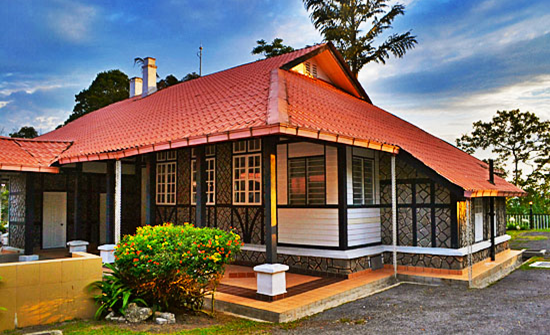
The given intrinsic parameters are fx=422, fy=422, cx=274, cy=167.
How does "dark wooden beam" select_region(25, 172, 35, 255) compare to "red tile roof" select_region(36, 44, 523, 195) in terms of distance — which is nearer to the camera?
"red tile roof" select_region(36, 44, 523, 195)

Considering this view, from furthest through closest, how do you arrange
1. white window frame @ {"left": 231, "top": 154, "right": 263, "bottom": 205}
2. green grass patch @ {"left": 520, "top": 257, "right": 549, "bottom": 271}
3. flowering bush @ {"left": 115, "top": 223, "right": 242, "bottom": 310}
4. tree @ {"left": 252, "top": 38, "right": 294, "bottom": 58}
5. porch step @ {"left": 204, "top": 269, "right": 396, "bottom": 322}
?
1. tree @ {"left": 252, "top": 38, "right": 294, "bottom": 58}
2. green grass patch @ {"left": 520, "top": 257, "right": 549, "bottom": 271}
3. white window frame @ {"left": 231, "top": 154, "right": 263, "bottom": 205}
4. porch step @ {"left": 204, "top": 269, "right": 396, "bottom": 322}
5. flowering bush @ {"left": 115, "top": 223, "right": 242, "bottom": 310}

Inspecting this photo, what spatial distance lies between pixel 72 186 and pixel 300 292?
931 cm

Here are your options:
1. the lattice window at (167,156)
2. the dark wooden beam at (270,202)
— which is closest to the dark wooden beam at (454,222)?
the dark wooden beam at (270,202)

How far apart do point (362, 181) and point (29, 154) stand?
834cm

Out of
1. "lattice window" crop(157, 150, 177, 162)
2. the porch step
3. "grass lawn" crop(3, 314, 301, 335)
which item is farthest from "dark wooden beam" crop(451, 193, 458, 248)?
"lattice window" crop(157, 150, 177, 162)

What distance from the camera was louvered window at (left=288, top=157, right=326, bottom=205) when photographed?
30.4 ft

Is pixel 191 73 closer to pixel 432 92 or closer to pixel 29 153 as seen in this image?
pixel 432 92

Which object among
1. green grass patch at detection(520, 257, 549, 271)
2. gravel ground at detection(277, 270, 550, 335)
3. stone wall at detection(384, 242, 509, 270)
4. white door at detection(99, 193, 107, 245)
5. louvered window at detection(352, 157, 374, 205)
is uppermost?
louvered window at detection(352, 157, 374, 205)

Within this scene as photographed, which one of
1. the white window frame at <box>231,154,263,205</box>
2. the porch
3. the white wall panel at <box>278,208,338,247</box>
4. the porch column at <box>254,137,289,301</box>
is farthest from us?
the white window frame at <box>231,154,263,205</box>

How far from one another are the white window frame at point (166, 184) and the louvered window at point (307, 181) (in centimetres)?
421

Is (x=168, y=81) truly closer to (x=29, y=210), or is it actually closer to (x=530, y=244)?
(x=29, y=210)

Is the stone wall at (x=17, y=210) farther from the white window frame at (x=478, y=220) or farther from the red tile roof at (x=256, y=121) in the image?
the white window frame at (x=478, y=220)

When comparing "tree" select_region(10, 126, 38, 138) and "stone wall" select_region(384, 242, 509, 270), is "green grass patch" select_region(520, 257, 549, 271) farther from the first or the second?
"tree" select_region(10, 126, 38, 138)

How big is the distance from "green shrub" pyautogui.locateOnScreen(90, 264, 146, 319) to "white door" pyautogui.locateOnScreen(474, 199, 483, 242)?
8521mm
